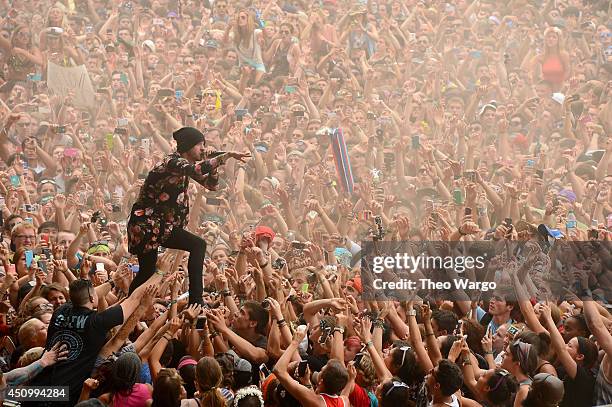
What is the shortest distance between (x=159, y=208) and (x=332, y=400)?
2197mm

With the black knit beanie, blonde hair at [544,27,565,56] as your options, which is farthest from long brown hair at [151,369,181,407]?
blonde hair at [544,27,565,56]

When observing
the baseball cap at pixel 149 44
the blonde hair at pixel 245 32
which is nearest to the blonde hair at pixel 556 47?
the blonde hair at pixel 245 32

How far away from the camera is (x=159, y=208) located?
7.39 m

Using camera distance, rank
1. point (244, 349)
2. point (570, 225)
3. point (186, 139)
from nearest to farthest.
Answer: point (244, 349) < point (186, 139) < point (570, 225)

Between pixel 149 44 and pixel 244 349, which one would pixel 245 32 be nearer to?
pixel 149 44

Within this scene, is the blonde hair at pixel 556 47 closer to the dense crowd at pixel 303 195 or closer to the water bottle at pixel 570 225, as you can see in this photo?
the dense crowd at pixel 303 195

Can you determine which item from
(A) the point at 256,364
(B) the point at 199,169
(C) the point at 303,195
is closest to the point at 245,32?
(C) the point at 303,195

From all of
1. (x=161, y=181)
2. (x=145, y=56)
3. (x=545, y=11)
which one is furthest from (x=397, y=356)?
(x=545, y=11)

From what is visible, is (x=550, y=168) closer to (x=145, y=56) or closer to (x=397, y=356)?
(x=145, y=56)

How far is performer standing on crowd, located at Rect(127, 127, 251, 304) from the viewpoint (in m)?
7.29

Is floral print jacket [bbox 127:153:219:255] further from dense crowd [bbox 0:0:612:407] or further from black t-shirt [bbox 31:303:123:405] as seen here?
black t-shirt [bbox 31:303:123:405]

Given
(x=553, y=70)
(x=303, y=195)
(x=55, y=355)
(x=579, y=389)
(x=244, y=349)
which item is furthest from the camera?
(x=553, y=70)

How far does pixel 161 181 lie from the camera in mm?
7301

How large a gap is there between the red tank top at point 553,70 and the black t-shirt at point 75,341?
11109 millimetres
